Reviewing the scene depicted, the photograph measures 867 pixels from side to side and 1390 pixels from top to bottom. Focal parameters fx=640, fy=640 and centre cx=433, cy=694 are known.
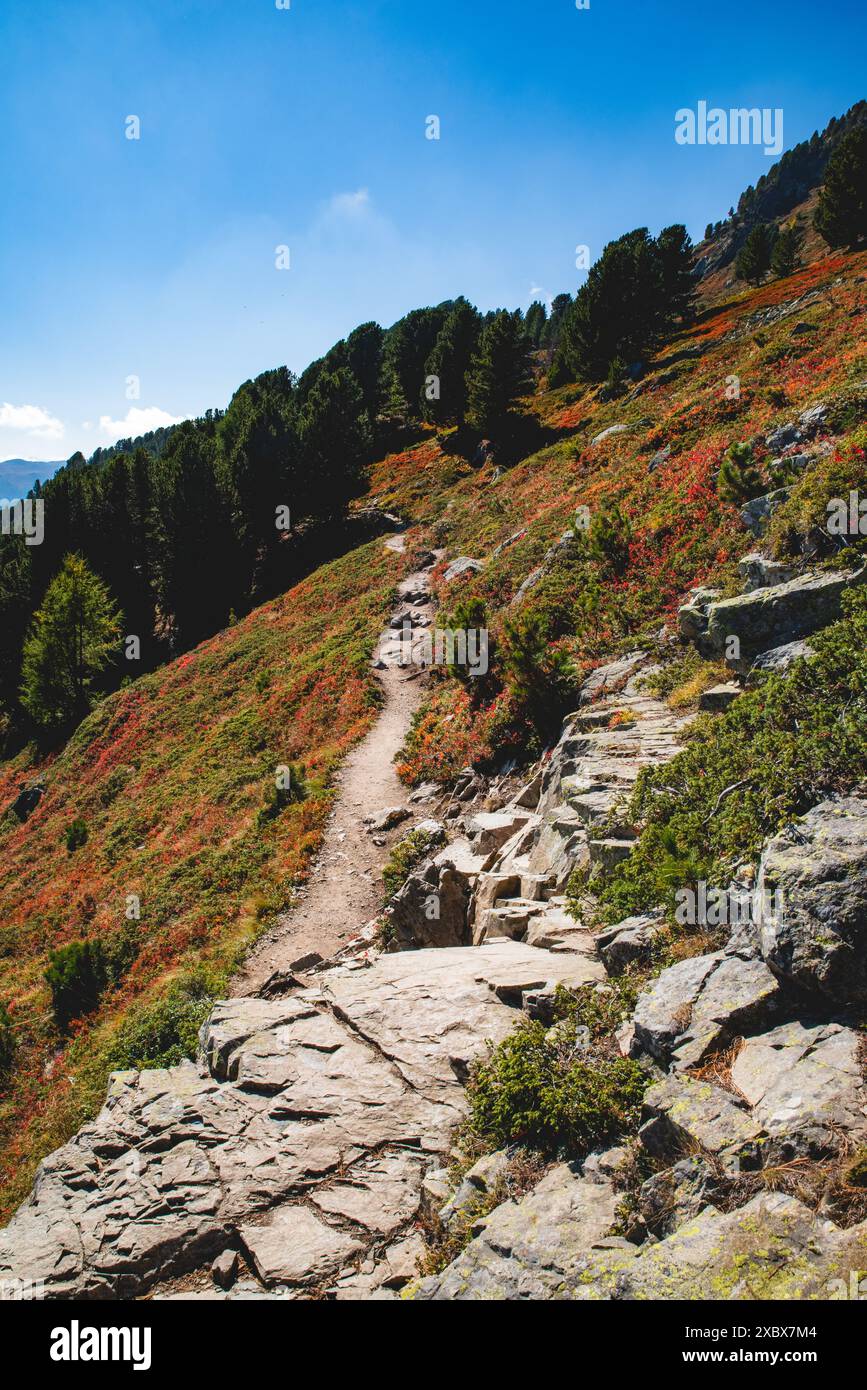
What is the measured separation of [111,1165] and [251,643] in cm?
3714

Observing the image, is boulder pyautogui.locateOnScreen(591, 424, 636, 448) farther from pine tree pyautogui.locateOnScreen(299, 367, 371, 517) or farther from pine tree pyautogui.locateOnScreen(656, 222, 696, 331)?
pine tree pyautogui.locateOnScreen(656, 222, 696, 331)

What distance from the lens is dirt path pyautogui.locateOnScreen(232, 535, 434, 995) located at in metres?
15.5

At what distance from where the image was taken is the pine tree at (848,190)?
68.8m

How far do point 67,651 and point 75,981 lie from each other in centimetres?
3615

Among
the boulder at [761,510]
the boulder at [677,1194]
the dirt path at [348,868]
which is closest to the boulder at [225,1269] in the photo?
the boulder at [677,1194]

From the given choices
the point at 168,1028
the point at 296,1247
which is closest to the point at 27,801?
the point at 168,1028

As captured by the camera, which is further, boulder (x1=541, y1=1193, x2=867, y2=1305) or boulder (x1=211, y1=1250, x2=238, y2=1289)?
boulder (x1=211, y1=1250, x2=238, y2=1289)

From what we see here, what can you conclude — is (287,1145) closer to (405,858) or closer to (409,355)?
(405,858)

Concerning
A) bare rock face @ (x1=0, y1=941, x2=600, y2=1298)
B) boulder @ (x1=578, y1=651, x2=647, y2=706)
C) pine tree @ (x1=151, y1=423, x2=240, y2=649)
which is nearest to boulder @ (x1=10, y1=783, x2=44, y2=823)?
pine tree @ (x1=151, y1=423, x2=240, y2=649)

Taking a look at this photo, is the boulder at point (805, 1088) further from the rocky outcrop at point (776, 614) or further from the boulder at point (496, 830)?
the boulder at point (496, 830)

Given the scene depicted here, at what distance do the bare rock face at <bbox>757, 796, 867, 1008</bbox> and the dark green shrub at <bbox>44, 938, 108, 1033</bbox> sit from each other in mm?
18999

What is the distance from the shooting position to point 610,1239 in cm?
456
